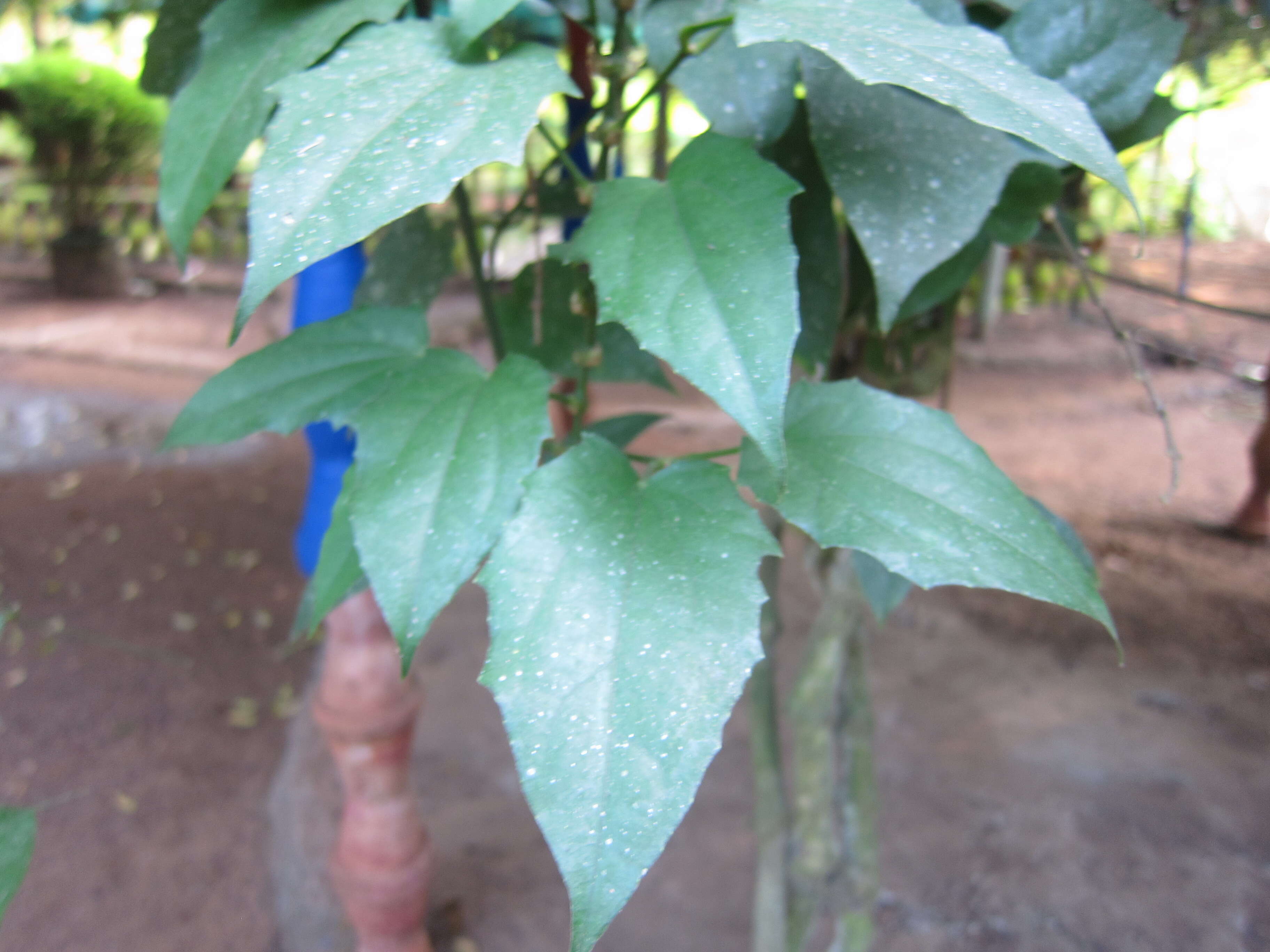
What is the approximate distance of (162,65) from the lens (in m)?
0.62

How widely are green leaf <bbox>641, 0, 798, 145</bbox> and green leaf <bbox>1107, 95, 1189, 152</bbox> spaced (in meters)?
0.23

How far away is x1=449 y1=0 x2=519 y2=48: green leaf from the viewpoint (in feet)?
1.43

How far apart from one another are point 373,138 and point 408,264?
1.01 ft

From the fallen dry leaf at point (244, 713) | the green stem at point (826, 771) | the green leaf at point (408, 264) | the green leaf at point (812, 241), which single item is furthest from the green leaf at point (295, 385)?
the fallen dry leaf at point (244, 713)

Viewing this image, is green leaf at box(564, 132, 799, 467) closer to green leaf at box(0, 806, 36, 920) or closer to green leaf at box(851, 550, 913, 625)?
green leaf at box(851, 550, 913, 625)

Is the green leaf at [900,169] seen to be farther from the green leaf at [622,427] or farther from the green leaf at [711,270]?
the green leaf at [622,427]

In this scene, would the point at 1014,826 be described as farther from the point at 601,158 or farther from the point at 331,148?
the point at 331,148

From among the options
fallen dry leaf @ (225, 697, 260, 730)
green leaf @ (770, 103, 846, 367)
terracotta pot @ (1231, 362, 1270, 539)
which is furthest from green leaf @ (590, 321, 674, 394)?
terracotta pot @ (1231, 362, 1270, 539)

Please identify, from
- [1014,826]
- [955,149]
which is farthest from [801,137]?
[1014,826]

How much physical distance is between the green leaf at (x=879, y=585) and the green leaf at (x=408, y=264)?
0.37 metres

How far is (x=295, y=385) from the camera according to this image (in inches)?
21.0

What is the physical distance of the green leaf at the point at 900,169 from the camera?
488mm

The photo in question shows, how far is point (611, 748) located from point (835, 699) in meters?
0.58

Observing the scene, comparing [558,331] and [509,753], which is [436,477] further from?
[509,753]
